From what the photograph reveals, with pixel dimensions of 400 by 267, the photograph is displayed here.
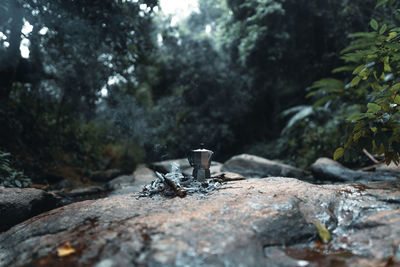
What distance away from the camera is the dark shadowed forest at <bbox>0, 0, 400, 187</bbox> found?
3.68 metres

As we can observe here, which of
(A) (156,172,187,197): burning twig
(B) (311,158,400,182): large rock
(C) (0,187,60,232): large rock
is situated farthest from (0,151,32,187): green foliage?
(B) (311,158,400,182): large rock

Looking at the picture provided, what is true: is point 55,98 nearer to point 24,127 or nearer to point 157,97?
point 24,127

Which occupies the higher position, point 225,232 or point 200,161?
point 200,161

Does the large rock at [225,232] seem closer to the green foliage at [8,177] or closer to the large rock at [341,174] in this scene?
the green foliage at [8,177]

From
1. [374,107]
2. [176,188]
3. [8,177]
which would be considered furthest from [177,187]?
[8,177]

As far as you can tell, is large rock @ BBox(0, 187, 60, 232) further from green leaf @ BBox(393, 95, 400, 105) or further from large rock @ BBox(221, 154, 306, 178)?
large rock @ BBox(221, 154, 306, 178)

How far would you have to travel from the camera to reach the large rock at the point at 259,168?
17.6 feet

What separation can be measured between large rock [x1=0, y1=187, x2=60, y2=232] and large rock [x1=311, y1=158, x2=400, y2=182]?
476cm

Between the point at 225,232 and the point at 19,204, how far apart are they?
7.52ft

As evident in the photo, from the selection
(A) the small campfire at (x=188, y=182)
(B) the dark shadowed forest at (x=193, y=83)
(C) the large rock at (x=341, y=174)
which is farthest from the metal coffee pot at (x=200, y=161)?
(C) the large rock at (x=341, y=174)

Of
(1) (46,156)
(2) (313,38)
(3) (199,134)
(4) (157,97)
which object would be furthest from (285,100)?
A: (1) (46,156)

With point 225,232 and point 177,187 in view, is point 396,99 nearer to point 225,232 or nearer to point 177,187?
point 225,232

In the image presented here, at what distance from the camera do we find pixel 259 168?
219 inches

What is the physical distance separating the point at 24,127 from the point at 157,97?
6610mm
